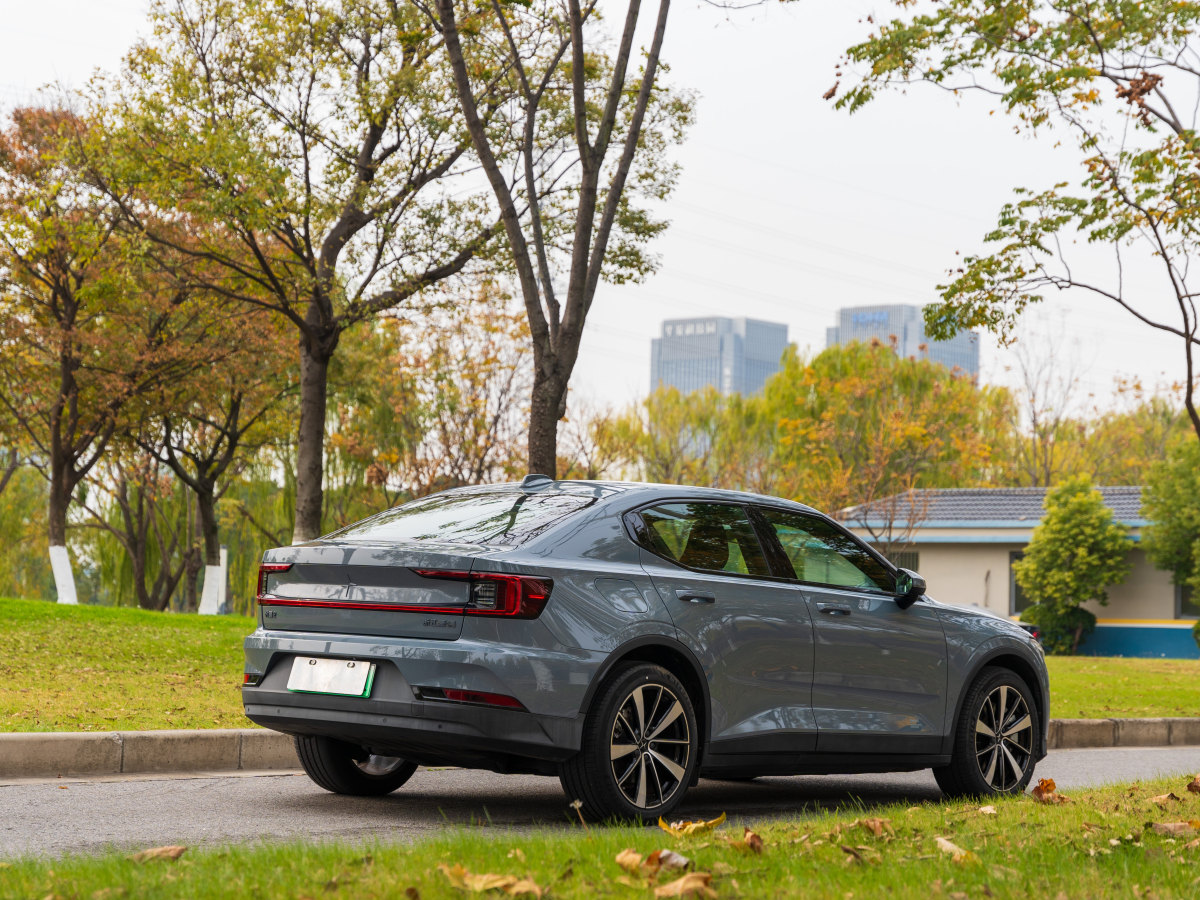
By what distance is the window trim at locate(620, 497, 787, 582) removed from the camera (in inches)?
251

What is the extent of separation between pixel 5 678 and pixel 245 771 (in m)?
3.61

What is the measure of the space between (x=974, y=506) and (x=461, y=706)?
101 ft

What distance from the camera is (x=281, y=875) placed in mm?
4117

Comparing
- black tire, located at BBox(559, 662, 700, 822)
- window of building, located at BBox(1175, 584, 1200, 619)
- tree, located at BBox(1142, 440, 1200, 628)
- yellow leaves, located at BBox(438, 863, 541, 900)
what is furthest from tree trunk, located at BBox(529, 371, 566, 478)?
window of building, located at BBox(1175, 584, 1200, 619)

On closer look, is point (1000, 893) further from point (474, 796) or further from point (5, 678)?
point (5, 678)

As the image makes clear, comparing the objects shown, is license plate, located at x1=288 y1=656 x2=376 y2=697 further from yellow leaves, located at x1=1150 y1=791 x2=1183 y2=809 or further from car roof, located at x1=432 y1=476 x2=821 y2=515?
yellow leaves, located at x1=1150 y1=791 x2=1183 y2=809

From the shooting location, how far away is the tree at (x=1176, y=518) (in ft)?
92.5

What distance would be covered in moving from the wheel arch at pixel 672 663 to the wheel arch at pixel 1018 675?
196cm

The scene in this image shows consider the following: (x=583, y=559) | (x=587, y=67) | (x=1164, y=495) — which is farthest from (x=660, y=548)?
(x=1164, y=495)

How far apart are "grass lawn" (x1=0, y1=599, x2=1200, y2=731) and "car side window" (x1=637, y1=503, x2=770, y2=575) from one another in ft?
11.6

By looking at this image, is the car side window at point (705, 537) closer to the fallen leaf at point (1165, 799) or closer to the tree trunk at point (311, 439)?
the fallen leaf at point (1165, 799)

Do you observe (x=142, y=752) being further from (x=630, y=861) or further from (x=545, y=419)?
(x=545, y=419)

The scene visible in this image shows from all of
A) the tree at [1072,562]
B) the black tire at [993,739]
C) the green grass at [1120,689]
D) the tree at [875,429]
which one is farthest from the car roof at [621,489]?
the tree at [875,429]

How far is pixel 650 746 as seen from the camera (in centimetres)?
611
